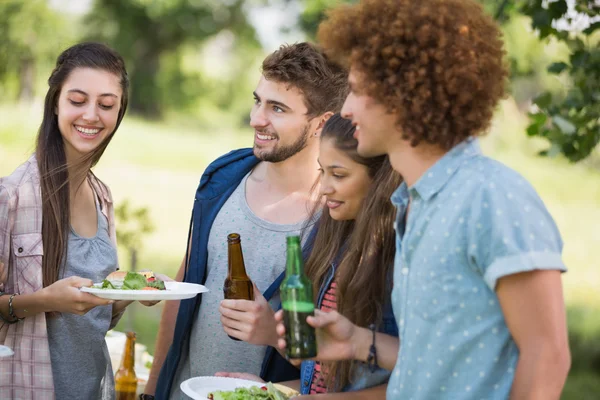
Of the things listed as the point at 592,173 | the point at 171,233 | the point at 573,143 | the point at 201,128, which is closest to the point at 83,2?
the point at 201,128

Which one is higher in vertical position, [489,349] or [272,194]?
[272,194]

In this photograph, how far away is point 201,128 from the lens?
25.0 metres

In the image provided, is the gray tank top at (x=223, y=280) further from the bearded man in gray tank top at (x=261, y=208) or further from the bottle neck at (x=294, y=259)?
the bottle neck at (x=294, y=259)

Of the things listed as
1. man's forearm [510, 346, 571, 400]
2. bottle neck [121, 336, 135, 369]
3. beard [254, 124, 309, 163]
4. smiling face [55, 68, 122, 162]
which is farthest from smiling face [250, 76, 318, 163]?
man's forearm [510, 346, 571, 400]

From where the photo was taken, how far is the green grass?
1280 centimetres

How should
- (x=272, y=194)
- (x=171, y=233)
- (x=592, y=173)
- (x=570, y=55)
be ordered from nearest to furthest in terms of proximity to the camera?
(x=272, y=194) < (x=570, y=55) < (x=171, y=233) < (x=592, y=173)

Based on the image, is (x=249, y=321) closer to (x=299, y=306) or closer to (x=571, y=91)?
(x=299, y=306)

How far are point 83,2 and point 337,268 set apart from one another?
75.8 ft

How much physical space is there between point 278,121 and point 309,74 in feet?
0.82

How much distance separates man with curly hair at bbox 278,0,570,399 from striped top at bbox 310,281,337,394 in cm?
59

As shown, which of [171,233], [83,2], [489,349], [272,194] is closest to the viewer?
[489,349]

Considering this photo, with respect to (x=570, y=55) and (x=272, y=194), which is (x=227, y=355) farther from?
(x=570, y=55)

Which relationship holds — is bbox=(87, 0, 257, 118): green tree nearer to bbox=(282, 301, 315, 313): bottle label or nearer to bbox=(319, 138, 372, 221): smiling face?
bbox=(319, 138, 372, 221): smiling face

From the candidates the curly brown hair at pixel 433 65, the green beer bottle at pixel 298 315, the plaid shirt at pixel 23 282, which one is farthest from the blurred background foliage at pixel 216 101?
the green beer bottle at pixel 298 315
